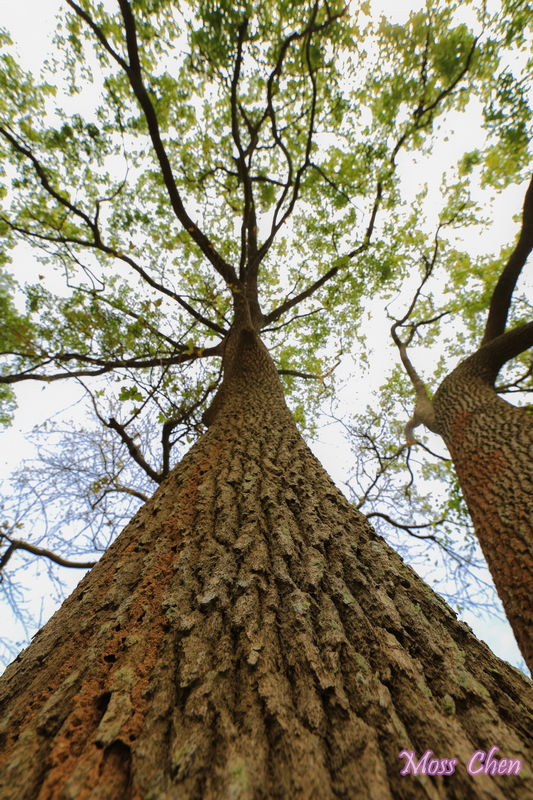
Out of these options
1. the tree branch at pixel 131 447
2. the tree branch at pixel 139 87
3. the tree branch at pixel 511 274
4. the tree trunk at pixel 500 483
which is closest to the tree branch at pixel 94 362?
the tree branch at pixel 131 447

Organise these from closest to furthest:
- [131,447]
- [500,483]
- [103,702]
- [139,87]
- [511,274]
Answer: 1. [103,702]
2. [500,483]
3. [139,87]
4. [131,447]
5. [511,274]

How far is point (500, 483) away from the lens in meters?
3.16

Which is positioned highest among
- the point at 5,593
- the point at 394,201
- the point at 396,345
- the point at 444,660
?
the point at 394,201

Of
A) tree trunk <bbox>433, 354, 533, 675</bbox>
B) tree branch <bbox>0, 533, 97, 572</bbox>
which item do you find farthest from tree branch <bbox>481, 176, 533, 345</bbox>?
tree branch <bbox>0, 533, 97, 572</bbox>

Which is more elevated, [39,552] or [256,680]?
[39,552]

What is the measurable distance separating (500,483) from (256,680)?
3228 mm

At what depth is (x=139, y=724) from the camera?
0.83 metres

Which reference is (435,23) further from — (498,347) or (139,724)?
(139,724)

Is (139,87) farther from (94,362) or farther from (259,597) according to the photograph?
(259,597)

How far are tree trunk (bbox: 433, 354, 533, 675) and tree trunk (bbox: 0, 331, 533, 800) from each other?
73.8 inches

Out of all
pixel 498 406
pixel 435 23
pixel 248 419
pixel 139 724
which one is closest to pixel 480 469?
pixel 498 406

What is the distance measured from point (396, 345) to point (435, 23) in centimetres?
577

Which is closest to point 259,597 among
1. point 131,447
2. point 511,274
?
point 131,447

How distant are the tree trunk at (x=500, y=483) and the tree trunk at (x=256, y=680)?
1873 mm
